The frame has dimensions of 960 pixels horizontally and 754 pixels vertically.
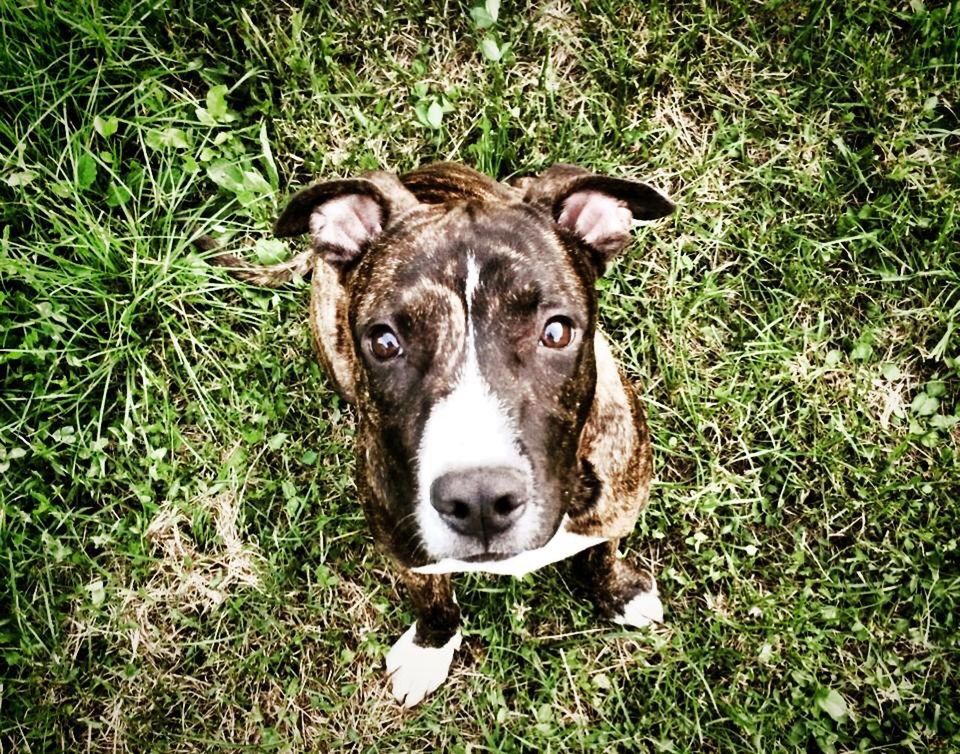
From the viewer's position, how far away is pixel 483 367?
2889 millimetres

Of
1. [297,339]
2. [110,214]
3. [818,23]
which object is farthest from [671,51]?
[110,214]

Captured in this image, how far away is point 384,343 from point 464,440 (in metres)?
0.58

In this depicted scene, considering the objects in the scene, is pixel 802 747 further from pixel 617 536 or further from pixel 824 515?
pixel 617 536

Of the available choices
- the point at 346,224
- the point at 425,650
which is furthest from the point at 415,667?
the point at 346,224

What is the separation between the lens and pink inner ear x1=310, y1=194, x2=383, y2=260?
11.0ft

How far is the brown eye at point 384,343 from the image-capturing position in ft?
10.00

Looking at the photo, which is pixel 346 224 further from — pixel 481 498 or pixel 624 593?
pixel 624 593

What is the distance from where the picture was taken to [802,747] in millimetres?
4066

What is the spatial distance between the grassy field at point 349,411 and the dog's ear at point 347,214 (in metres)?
1.24

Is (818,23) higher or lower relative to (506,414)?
higher

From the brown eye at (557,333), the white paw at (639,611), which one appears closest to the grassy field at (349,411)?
the white paw at (639,611)

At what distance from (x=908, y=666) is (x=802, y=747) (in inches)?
26.2

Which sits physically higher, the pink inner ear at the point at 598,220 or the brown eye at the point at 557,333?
the pink inner ear at the point at 598,220

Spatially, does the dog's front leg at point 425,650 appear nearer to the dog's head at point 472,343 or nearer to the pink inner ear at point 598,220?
the dog's head at point 472,343
